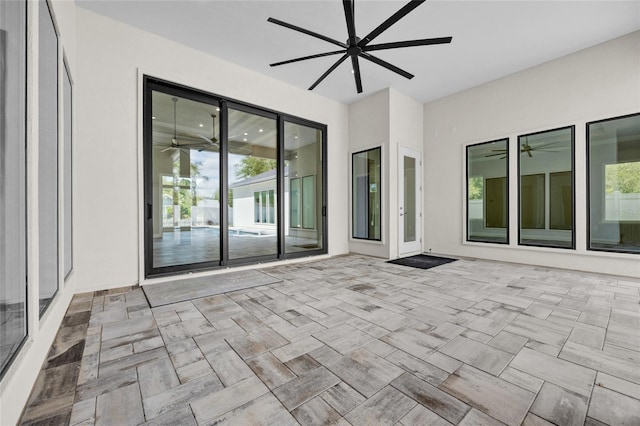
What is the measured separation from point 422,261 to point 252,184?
3.69 metres

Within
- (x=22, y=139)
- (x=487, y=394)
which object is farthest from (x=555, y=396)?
(x=22, y=139)

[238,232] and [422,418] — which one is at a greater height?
[238,232]

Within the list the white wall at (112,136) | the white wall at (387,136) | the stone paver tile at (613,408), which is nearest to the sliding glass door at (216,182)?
the white wall at (112,136)

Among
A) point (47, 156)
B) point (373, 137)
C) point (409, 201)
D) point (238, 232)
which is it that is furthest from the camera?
point (409, 201)

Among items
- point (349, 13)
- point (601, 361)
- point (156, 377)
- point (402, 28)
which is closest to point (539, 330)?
point (601, 361)

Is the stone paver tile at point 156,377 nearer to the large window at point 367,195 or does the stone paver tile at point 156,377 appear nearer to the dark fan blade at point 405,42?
the dark fan blade at point 405,42

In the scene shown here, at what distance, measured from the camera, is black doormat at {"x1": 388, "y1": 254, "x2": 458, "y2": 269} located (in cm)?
505

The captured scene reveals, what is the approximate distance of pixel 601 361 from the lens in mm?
1842

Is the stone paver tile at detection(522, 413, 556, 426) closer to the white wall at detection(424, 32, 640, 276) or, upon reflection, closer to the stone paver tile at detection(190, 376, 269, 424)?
the stone paver tile at detection(190, 376, 269, 424)

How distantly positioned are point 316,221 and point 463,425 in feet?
16.6

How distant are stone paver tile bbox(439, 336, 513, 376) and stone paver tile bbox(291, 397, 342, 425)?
1.02 metres

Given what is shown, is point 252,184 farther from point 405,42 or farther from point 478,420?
point 478,420

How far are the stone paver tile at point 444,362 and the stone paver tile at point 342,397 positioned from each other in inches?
24.8

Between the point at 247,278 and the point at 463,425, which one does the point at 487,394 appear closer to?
the point at 463,425
